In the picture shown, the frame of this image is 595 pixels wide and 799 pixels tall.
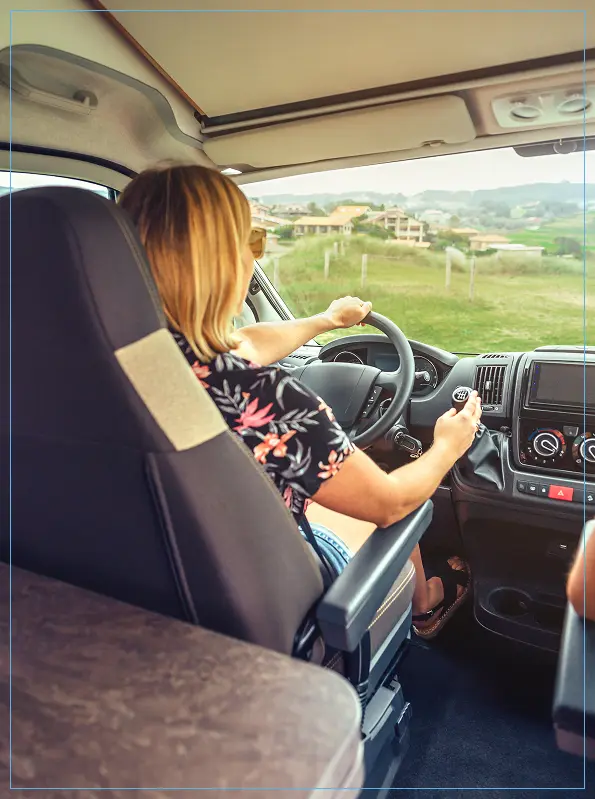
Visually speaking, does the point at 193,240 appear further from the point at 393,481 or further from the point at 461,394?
the point at 461,394

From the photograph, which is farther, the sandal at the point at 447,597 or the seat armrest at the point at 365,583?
the sandal at the point at 447,597

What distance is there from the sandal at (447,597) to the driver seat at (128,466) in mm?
1267

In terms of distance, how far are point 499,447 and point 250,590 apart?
59.7 inches

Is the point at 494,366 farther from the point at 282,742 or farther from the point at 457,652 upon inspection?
the point at 282,742

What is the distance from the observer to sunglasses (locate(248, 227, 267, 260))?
49.6 inches

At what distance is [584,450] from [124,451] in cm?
170

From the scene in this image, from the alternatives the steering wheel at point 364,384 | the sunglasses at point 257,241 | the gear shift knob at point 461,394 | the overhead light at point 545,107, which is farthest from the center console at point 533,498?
the sunglasses at point 257,241

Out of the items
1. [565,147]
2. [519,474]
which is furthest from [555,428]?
[565,147]

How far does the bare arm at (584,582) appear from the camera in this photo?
979mm

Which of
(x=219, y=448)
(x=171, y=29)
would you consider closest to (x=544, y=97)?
(x=171, y=29)

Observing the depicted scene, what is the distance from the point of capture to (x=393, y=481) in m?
1.33

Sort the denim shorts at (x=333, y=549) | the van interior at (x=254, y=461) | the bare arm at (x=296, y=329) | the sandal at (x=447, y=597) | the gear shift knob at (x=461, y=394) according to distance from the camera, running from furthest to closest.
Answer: the sandal at (x=447, y=597)
the gear shift knob at (x=461, y=394)
the bare arm at (x=296, y=329)
the denim shorts at (x=333, y=549)
the van interior at (x=254, y=461)

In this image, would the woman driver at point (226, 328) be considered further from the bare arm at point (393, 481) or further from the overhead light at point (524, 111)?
the overhead light at point (524, 111)

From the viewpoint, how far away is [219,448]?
0.99 meters
